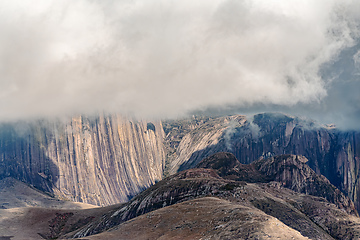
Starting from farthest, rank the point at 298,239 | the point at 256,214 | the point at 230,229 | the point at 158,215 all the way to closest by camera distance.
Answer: the point at 158,215, the point at 256,214, the point at 230,229, the point at 298,239

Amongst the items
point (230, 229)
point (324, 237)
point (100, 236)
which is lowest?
→ point (324, 237)

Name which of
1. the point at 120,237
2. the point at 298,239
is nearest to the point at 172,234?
the point at 120,237

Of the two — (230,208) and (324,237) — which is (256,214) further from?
(324,237)

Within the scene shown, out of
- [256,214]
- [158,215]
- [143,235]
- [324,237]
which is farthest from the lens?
[324,237]

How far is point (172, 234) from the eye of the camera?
429 feet

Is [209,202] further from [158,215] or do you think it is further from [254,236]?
[254,236]

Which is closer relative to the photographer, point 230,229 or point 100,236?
point 230,229

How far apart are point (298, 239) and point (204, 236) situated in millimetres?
31012

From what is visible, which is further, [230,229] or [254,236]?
[230,229]

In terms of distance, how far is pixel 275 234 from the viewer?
10100 cm

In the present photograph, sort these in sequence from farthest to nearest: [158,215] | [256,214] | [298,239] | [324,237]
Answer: [324,237]
[158,215]
[256,214]
[298,239]

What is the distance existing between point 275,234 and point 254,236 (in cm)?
601

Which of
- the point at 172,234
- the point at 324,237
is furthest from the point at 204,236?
the point at 324,237

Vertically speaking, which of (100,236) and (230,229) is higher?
(230,229)
